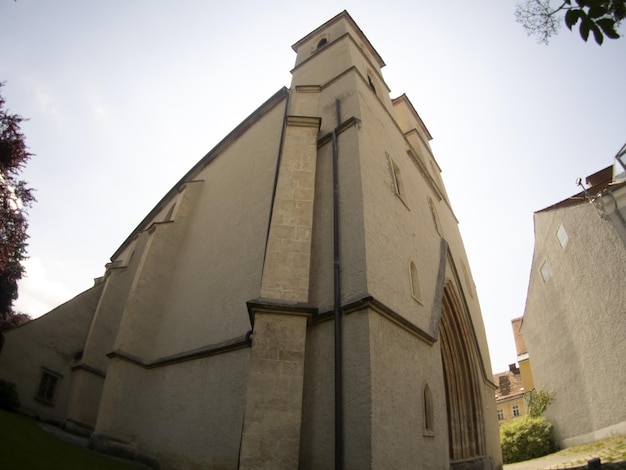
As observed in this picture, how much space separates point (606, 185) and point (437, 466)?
42.7 ft

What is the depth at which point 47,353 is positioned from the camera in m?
13.5

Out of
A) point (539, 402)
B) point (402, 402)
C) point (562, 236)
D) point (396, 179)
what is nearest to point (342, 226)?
point (402, 402)

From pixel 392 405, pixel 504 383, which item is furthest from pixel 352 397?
pixel 504 383

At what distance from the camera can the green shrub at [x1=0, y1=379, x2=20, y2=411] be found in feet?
34.3

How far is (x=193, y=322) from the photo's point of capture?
956 centimetres

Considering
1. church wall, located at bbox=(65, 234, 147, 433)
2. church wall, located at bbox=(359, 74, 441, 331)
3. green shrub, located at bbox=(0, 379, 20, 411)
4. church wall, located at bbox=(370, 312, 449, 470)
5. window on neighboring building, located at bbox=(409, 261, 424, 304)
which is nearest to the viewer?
church wall, located at bbox=(370, 312, 449, 470)

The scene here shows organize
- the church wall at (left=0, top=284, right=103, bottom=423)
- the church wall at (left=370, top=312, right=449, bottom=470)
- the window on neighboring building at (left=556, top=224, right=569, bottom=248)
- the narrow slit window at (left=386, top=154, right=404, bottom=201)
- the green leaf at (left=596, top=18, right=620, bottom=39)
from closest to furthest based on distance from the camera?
the green leaf at (left=596, top=18, right=620, bottom=39)
the church wall at (left=370, top=312, right=449, bottom=470)
the narrow slit window at (left=386, top=154, right=404, bottom=201)
the church wall at (left=0, top=284, right=103, bottom=423)
the window on neighboring building at (left=556, top=224, right=569, bottom=248)

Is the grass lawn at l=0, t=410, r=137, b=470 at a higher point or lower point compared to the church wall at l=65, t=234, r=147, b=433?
lower

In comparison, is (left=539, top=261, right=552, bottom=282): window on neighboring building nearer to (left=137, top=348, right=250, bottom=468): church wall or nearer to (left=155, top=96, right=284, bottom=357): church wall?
(left=155, top=96, right=284, bottom=357): church wall

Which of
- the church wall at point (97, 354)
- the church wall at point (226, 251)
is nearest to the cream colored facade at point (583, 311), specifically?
Result: the church wall at point (226, 251)

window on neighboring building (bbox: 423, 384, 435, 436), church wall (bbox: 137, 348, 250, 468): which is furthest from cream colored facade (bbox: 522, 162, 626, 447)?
church wall (bbox: 137, 348, 250, 468)

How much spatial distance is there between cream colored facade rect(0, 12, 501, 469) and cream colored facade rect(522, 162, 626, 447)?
4443 mm

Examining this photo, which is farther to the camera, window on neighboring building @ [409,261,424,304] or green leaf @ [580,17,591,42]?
window on neighboring building @ [409,261,424,304]

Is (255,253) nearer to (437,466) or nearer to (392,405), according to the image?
(392,405)
